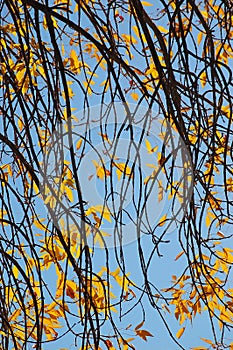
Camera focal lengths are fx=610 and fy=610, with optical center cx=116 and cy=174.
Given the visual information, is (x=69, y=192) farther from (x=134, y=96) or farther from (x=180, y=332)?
(x=180, y=332)

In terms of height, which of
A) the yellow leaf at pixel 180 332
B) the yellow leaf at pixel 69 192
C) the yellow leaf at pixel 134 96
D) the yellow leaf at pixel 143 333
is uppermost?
the yellow leaf at pixel 134 96

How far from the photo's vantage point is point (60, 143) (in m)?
0.99

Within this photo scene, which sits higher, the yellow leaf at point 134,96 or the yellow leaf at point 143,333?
the yellow leaf at point 134,96

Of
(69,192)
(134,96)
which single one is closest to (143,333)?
(69,192)

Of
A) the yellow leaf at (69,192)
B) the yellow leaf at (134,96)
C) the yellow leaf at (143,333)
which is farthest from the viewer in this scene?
the yellow leaf at (134,96)

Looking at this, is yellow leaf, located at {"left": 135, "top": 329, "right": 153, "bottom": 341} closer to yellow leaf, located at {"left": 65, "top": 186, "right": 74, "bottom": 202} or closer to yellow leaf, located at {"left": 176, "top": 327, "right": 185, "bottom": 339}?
yellow leaf, located at {"left": 176, "top": 327, "right": 185, "bottom": 339}

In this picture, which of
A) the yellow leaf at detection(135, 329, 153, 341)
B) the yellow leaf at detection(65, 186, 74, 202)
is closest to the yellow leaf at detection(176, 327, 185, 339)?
the yellow leaf at detection(135, 329, 153, 341)

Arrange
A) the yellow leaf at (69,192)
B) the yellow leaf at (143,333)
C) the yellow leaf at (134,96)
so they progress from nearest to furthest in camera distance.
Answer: the yellow leaf at (69,192)
the yellow leaf at (143,333)
the yellow leaf at (134,96)

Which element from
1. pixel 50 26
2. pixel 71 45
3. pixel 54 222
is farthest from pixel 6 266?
pixel 71 45

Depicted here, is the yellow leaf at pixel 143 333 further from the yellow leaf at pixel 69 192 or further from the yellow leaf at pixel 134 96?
the yellow leaf at pixel 134 96

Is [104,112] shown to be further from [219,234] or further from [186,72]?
[219,234]

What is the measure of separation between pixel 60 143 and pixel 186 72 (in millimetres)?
238

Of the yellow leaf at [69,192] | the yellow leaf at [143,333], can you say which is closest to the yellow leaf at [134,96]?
the yellow leaf at [69,192]

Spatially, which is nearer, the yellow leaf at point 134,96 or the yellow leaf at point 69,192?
the yellow leaf at point 69,192
